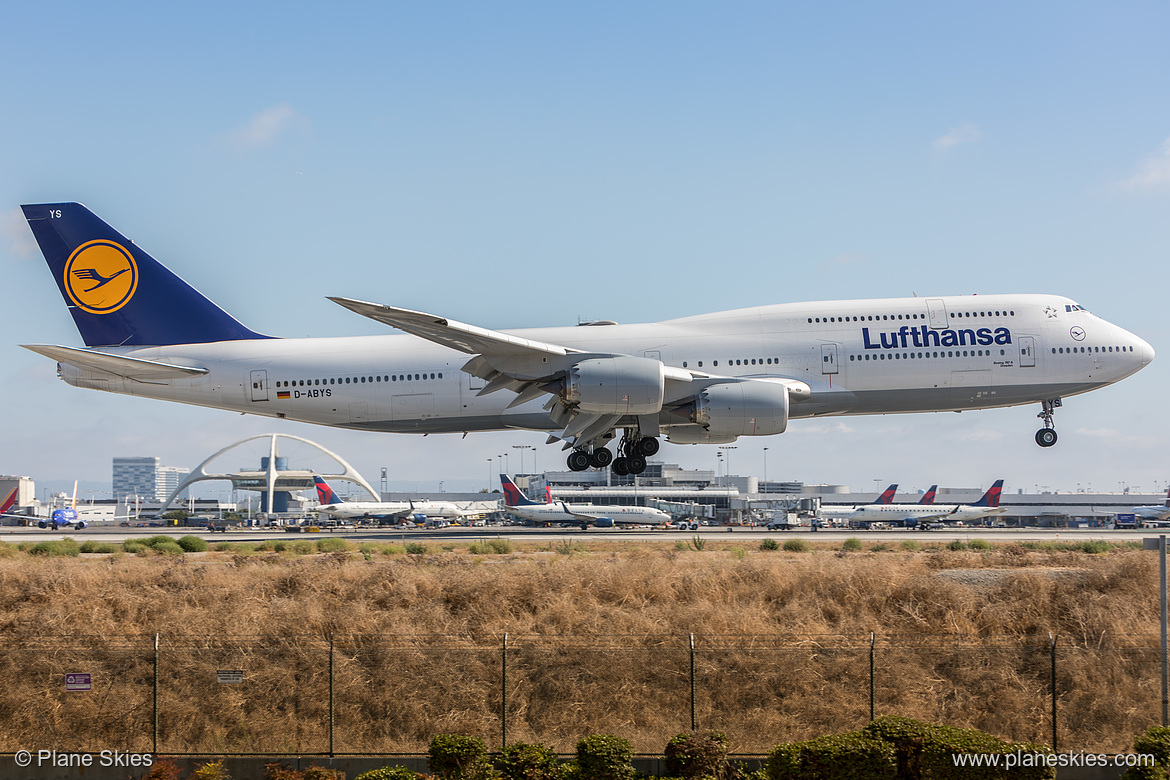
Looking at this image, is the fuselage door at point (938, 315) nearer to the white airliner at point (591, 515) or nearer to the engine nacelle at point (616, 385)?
the engine nacelle at point (616, 385)

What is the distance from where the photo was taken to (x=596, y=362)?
30.1 meters

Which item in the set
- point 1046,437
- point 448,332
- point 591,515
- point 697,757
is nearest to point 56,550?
point 448,332

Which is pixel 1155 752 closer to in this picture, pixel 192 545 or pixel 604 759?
pixel 604 759

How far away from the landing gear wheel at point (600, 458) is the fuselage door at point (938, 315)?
1325 centimetres

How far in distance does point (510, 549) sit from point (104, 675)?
65.1 ft

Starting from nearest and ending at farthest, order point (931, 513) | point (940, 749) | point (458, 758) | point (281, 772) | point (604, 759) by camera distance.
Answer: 1. point (940, 749)
2. point (604, 759)
3. point (458, 758)
4. point (281, 772)
5. point (931, 513)

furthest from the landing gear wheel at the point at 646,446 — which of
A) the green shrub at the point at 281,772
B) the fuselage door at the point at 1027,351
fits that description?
the green shrub at the point at 281,772

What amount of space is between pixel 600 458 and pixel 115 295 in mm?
21580

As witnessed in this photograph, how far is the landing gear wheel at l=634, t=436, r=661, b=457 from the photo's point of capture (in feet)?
113

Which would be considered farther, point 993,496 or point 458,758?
point 993,496

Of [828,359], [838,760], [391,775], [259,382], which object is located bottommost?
[391,775]

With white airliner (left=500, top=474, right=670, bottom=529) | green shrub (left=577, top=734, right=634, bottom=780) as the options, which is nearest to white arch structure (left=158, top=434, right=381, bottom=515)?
white airliner (left=500, top=474, right=670, bottom=529)

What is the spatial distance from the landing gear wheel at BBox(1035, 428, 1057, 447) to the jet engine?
1211 cm

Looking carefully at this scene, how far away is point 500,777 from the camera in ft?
44.5
